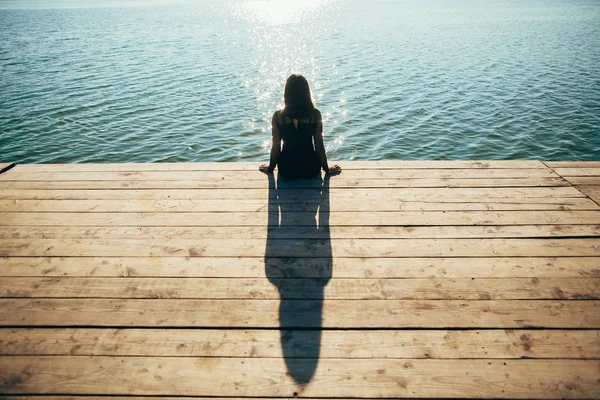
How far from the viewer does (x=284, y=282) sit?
11.6 feet

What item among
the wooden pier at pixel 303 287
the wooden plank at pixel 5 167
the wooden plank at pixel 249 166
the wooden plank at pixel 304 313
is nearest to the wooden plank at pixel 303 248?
the wooden pier at pixel 303 287

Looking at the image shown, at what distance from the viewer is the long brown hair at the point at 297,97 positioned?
15.8ft

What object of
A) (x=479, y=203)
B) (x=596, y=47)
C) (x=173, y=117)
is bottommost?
(x=596, y=47)

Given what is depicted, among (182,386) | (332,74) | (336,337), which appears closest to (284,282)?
(336,337)

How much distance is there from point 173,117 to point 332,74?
8874 millimetres

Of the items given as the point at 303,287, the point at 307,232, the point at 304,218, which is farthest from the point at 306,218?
the point at 303,287

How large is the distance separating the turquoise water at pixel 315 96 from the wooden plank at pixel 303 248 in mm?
6953

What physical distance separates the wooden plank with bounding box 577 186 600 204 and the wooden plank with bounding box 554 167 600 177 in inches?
15.6

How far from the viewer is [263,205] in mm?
4859

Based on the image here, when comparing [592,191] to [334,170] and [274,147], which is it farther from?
[274,147]

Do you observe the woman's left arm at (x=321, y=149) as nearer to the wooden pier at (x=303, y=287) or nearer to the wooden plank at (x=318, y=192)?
the wooden pier at (x=303, y=287)

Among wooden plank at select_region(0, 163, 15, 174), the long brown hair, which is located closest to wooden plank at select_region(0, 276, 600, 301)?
the long brown hair

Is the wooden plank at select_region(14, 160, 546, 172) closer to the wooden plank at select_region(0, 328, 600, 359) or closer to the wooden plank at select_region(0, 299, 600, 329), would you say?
the wooden plank at select_region(0, 299, 600, 329)

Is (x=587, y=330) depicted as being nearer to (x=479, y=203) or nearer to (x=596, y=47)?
(x=479, y=203)
